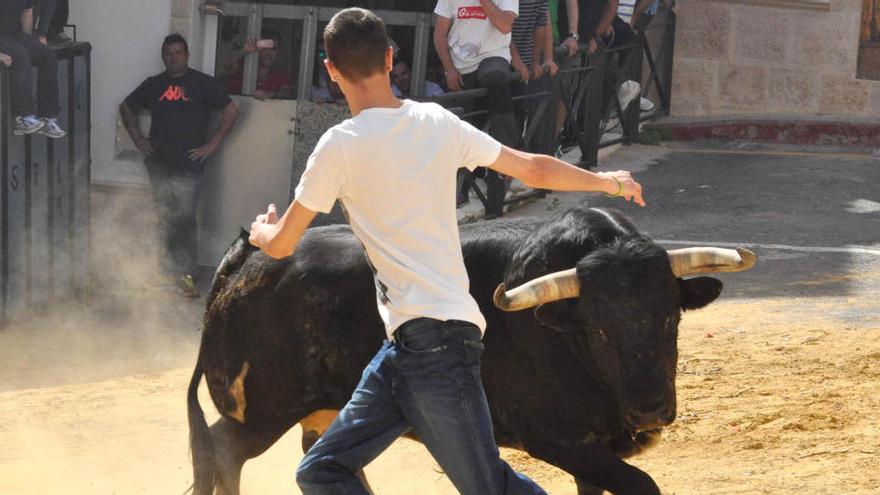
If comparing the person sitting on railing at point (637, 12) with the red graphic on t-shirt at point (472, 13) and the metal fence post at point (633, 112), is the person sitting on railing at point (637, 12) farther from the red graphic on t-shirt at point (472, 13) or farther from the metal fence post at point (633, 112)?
the red graphic on t-shirt at point (472, 13)

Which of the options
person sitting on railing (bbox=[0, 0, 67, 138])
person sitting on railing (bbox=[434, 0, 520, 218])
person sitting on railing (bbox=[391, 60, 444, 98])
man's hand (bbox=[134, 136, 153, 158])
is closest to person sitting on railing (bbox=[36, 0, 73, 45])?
person sitting on railing (bbox=[0, 0, 67, 138])

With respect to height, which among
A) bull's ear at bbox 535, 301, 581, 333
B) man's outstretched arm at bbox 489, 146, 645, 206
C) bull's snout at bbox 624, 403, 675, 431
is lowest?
bull's snout at bbox 624, 403, 675, 431

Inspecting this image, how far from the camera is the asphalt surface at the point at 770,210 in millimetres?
10688

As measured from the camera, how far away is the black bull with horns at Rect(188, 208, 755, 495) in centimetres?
510

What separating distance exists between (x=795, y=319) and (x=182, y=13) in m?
5.40

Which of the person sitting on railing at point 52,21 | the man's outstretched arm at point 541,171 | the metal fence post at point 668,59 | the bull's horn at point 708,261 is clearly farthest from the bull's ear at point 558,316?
the metal fence post at point 668,59

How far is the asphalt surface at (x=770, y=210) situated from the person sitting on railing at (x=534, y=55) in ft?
2.77

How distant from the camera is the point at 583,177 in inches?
187

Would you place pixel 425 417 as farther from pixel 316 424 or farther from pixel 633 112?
pixel 633 112

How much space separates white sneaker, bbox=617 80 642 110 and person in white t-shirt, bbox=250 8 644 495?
11600 millimetres

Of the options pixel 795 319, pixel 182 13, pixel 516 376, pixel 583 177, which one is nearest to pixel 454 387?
pixel 583 177

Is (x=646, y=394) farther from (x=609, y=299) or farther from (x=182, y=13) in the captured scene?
(x=182, y=13)

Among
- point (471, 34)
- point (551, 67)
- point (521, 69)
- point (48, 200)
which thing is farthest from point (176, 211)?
point (551, 67)

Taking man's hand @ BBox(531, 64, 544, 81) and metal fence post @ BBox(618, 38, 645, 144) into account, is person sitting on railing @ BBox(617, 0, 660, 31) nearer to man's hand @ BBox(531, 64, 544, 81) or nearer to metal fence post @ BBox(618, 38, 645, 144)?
metal fence post @ BBox(618, 38, 645, 144)
